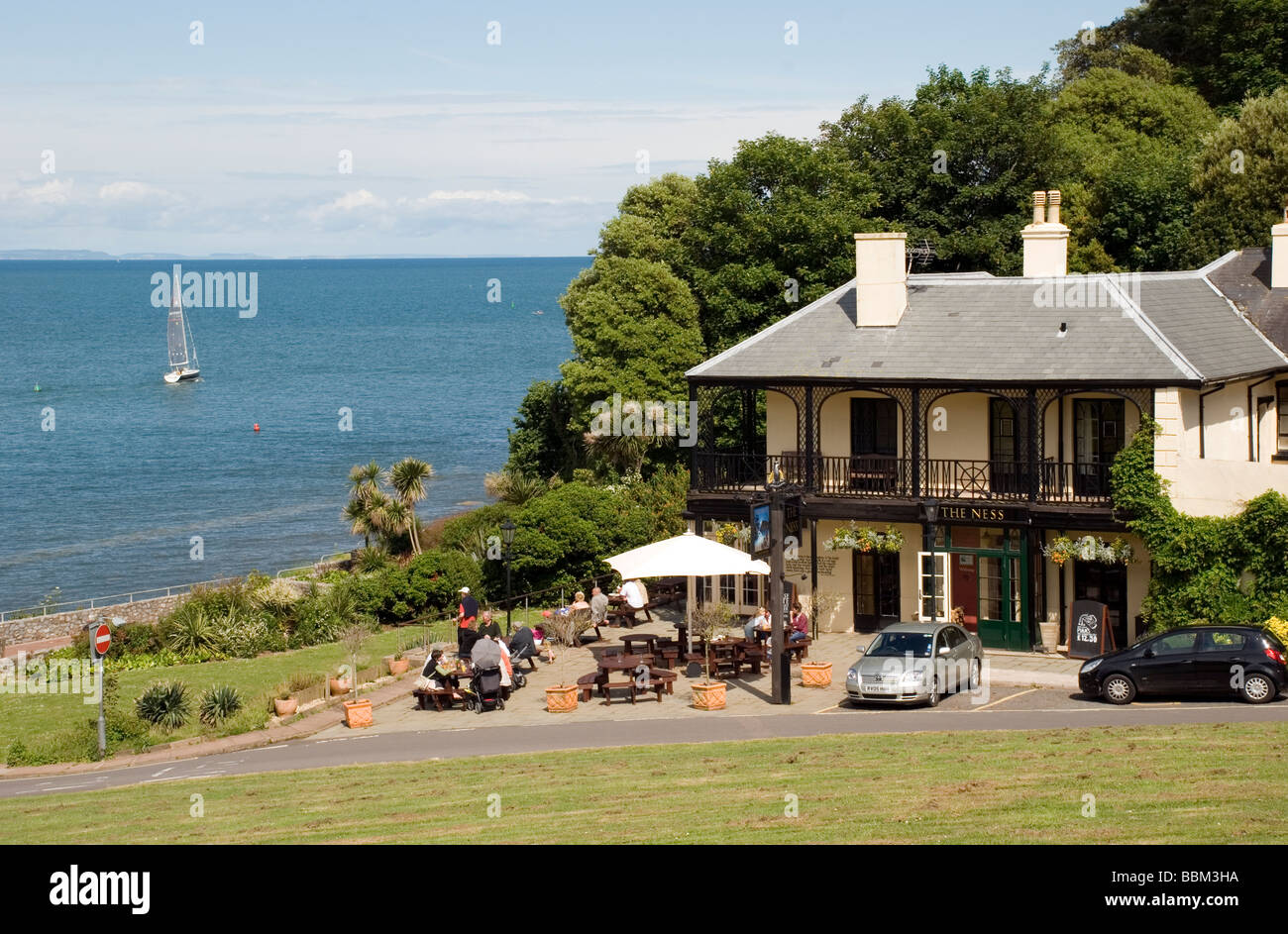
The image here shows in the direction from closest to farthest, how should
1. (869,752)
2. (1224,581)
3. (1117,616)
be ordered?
(869,752) < (1224,581) < (1117,616)

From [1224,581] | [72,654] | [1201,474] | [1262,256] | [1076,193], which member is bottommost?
[72,654]

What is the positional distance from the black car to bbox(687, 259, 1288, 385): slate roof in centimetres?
685

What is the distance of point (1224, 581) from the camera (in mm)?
26828

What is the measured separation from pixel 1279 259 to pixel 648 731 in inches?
792

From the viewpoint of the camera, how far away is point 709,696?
950 inches

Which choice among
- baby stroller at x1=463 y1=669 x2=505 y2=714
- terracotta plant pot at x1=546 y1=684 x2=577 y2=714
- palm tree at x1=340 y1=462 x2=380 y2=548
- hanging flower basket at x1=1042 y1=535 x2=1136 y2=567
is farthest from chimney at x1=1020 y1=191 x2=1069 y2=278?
palm tree at x1=340 y1=462 x2=380 y2=548

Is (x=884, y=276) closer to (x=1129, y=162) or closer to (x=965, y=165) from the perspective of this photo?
(x=965, y=165)

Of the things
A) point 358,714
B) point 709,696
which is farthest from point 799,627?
point 358,714

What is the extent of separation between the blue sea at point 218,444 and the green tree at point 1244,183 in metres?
38.8

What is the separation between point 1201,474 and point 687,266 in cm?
2417

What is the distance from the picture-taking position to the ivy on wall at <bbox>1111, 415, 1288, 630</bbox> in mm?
26359

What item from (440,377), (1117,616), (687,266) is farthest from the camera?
(440,377)
